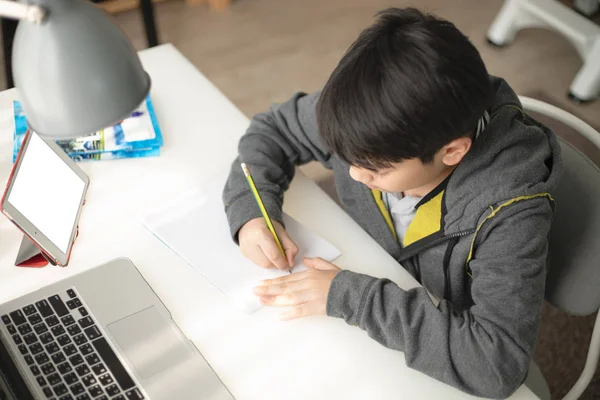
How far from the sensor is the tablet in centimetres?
85

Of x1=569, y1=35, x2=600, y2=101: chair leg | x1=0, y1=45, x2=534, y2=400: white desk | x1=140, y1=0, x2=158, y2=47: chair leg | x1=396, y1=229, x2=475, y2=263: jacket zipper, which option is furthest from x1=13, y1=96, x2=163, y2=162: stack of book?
x1=569, y1=35, x2=600, y2=101: chair leg

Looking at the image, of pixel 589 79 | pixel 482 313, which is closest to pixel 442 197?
pixel 482 313

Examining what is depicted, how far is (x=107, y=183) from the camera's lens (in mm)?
999

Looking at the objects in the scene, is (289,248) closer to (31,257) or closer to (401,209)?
(401,209)

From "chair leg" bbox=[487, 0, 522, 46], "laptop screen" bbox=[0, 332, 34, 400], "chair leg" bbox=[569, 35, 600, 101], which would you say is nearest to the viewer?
"laptop screen" bbox=[0, 332, 34, 400]

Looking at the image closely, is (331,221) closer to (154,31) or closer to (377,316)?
(377,316)

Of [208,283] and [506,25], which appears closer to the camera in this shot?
[208,283]

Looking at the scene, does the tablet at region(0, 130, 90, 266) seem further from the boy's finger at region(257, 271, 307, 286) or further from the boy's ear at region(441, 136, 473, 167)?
the boy's ear at region(441, 136, 473, 167)

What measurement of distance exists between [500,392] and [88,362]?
0.52 m

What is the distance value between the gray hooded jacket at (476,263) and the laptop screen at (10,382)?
13.5 inches

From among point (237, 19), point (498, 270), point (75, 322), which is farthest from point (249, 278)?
point (237, 19)

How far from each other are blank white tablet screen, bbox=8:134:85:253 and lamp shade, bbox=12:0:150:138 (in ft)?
1.10

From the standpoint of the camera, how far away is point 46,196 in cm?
91

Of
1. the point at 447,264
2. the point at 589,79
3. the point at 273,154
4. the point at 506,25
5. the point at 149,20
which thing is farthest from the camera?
the point at 506,25
